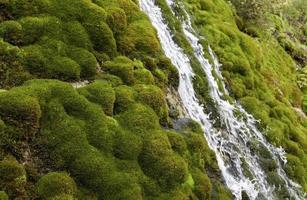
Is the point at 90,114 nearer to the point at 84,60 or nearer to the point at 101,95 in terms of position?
the point at 101,95

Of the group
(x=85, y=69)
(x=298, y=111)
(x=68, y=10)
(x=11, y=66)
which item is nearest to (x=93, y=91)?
(x=85, y=69)

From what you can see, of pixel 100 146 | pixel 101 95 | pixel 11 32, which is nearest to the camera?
pixel 100 146

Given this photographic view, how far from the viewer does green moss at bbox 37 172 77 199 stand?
816 cm

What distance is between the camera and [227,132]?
1520 centimetres

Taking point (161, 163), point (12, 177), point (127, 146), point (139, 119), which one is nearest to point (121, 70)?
point (139, 119)

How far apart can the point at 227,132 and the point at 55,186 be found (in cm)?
811

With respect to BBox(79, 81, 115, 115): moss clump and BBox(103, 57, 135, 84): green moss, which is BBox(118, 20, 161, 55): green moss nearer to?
BBox(103, 57, 135, 84): green moss

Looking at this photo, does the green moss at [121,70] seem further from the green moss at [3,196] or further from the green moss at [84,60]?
the green moss at [3,196]

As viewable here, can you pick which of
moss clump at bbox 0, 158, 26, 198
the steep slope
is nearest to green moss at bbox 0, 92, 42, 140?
the steep slope

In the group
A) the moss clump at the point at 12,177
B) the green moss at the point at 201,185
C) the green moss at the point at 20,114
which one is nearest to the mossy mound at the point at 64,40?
the green moss at the point at 20,114

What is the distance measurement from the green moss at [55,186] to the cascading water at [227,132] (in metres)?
5.59

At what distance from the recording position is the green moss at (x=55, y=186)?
816 centimetres

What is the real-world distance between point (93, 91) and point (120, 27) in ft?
10.8

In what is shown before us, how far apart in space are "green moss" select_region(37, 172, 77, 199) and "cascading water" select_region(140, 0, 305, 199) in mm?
5586
